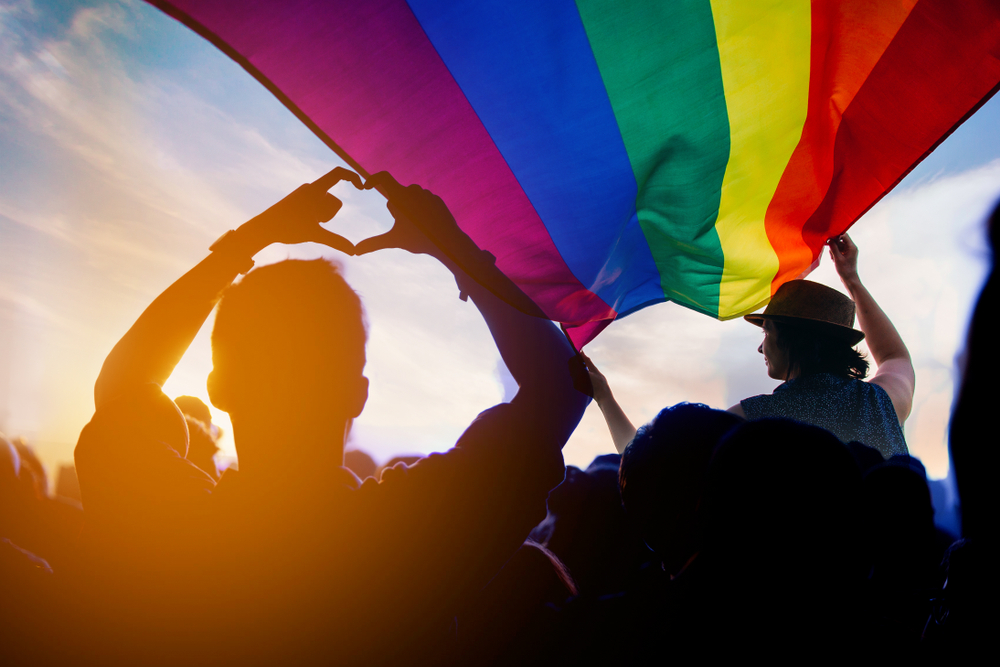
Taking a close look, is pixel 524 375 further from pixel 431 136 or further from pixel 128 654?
pixel 431 136

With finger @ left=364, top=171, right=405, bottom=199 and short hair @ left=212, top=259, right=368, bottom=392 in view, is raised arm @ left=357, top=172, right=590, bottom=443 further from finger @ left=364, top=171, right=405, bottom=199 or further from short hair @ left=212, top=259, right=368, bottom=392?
short hair @ left=212, top=259, right=368, bottom=392

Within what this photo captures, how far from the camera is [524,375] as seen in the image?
0.85 m

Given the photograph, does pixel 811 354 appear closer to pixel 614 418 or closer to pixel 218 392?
pixel 614 418

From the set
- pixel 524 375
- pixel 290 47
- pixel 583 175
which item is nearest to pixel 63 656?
pixel 524 375

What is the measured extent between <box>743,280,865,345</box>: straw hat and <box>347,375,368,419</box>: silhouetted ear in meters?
1.95

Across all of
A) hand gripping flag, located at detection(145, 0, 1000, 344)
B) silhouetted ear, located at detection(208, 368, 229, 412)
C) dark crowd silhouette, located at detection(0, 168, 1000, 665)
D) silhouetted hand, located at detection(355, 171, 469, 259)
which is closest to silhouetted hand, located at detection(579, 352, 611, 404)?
hand gripping flag, located at detection(145, 0, 1000, 344)

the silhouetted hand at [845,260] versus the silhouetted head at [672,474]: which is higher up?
the silhouetted hand at [845,260]

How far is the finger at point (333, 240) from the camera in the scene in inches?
40.8

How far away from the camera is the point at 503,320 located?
0.90 meters

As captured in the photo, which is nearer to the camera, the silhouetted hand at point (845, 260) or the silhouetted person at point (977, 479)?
the silhouetted person at point (977, 479)

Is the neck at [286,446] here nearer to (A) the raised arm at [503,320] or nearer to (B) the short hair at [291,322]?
(B) the short hair at [291,322]

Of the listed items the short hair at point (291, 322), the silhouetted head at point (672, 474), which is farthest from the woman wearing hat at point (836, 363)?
the short hair at point (291, 322)

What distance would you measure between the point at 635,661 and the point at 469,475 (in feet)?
2.09

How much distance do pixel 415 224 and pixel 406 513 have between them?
54 centimetres
